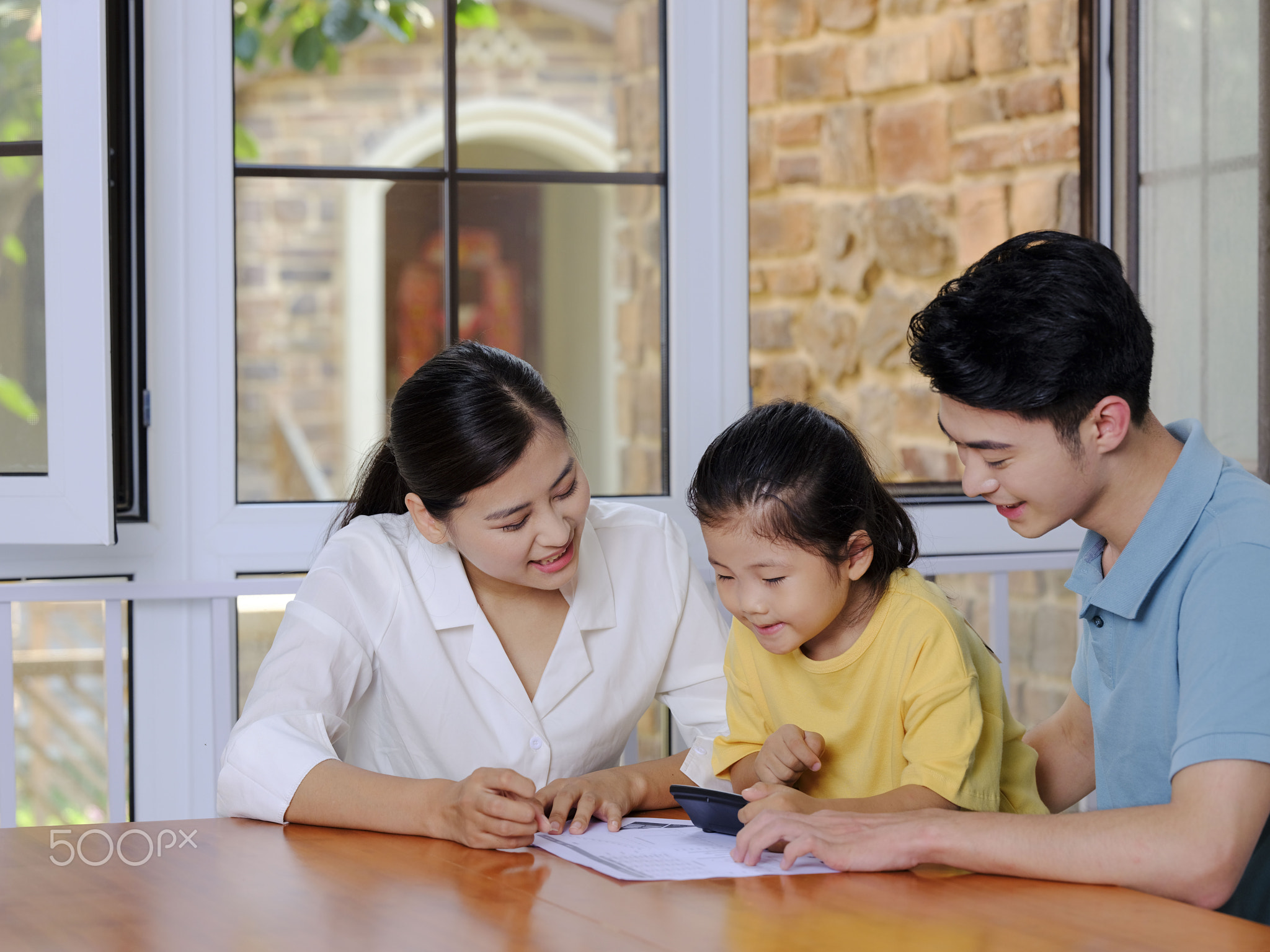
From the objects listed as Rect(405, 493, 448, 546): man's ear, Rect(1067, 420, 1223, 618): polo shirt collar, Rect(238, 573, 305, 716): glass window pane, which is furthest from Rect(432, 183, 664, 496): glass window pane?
Rect(1067, 420, 1223, 618): polo shirt collar

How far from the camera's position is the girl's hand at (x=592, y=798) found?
1.28 metres

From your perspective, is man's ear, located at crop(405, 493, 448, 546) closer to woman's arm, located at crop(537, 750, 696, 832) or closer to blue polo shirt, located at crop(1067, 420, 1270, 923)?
woman's arm, located at crop(537, 750, 696, 832)

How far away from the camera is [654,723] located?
268cm

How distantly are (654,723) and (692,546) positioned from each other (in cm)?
54

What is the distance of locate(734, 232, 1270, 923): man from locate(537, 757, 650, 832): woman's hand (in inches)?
6.8

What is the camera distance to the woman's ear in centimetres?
141

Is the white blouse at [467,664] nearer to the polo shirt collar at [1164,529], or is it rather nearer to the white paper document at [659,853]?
the white paper document at [659,853]

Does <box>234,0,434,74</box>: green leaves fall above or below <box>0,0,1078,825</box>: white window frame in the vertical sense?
above

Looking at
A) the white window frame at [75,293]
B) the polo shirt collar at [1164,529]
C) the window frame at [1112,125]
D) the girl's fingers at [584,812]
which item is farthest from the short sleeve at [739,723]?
the window frame at [1112,125]

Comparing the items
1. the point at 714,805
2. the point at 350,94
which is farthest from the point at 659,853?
the point at 350,94

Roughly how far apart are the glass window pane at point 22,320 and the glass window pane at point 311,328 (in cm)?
36

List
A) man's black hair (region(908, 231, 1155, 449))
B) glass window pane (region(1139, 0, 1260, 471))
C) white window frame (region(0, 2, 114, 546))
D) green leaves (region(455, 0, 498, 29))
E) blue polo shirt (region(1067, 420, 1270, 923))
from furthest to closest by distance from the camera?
1. glass window pane (region(1139, 0, 1260, 471))
2. green leaves (region(455, 0, 498, 29))
3. white window frame (region(0, 2, 114, 546))
4. man's black hair (region(908, 231, 1155, 449))
5. blue polo shirt (region(1067, 420, 1270, 923))

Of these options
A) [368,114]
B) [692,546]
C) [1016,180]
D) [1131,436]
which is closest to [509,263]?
[368,114]

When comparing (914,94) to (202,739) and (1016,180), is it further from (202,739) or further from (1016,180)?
(202,739)
